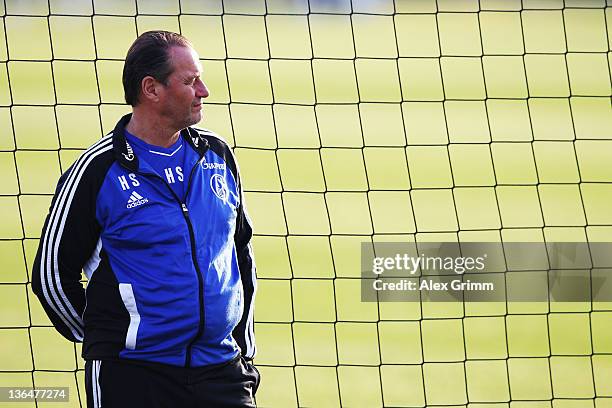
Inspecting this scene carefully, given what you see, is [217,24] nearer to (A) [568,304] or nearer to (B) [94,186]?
(A) [568,304]

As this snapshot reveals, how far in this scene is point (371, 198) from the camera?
721 centimetres

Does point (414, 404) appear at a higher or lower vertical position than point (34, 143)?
lower

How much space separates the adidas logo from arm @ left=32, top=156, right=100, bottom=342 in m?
0.10

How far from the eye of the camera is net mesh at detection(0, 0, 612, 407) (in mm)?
5270

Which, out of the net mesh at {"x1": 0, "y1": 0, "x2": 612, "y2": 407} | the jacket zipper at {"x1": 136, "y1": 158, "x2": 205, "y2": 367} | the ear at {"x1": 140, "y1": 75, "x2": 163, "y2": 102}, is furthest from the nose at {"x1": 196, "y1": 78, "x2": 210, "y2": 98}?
the net mesh at {"x1": 0, "y1": 0, "x2": 612, "y2": 407}

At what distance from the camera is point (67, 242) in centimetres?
269

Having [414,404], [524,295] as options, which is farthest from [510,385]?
[524,295]

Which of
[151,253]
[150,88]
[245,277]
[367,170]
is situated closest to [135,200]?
[151,253]

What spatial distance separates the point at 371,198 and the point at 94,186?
4.67 meters

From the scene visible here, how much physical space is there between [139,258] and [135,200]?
16 centimetres

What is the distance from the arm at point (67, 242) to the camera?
8.73ft

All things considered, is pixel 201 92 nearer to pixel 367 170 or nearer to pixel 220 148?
pixel 220 148

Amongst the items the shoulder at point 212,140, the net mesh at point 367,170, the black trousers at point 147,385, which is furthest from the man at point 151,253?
the net mesh at point 367,170

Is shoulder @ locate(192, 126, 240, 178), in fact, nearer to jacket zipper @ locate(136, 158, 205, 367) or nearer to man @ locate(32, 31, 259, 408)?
man @ locate(32, 31, 259, 408)
